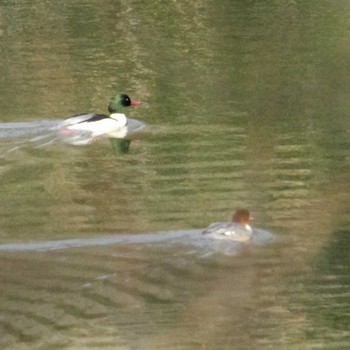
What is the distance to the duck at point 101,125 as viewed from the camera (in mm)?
14516

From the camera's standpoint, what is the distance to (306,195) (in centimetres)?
1162

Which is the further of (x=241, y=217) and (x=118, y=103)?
(x=118, y=103)

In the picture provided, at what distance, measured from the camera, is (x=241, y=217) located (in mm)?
10312

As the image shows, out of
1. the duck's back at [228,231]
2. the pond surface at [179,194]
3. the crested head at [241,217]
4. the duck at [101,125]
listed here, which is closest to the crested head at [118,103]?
the duck at [101,125]

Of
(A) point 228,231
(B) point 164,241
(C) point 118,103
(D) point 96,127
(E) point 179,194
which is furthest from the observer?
(C) point 118,103

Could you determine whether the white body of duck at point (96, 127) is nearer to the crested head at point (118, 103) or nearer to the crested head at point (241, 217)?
the crested head at point (118, 103)

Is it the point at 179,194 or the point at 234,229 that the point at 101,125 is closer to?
the point at 179,194

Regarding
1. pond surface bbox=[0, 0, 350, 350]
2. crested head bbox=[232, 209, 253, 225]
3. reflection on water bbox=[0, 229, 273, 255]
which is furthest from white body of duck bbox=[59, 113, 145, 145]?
crested head bbox=[232, 209, 253, 225]

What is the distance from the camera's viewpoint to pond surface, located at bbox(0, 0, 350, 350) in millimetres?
8727

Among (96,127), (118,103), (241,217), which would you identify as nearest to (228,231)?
(241,217)

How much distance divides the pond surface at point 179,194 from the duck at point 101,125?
22cm

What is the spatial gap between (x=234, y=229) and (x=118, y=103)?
5512mm

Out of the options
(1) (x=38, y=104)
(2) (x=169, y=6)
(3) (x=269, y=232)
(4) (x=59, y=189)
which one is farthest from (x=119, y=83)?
(2) (x=169, y=6)

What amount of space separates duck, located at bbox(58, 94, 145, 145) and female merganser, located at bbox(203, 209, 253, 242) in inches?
171
